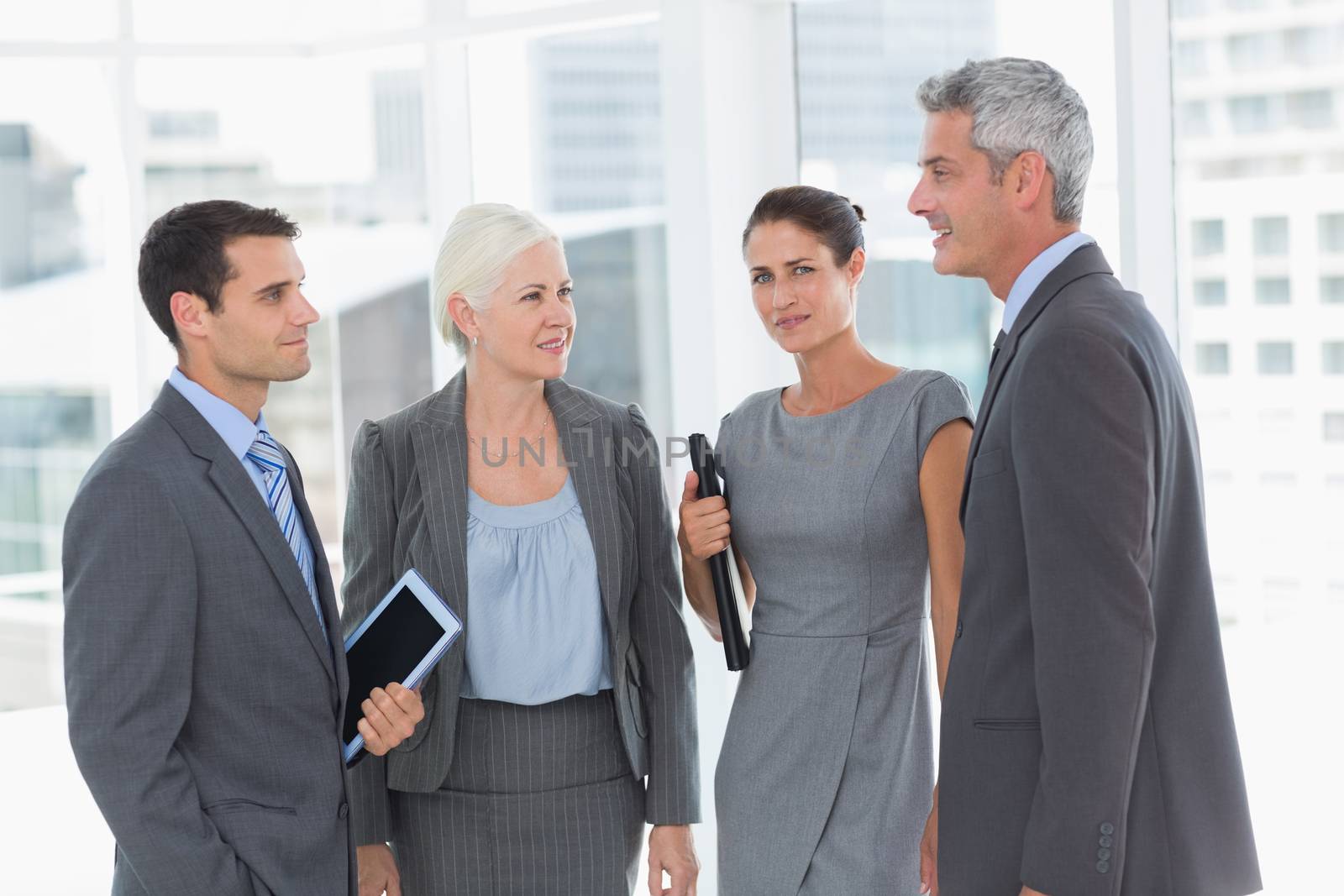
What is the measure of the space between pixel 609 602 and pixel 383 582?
0.37 meters

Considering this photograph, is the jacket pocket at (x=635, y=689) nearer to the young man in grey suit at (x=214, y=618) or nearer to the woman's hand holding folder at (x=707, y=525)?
the woman's hand holding folder at (x=707, y=525)

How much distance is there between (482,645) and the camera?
1.99m

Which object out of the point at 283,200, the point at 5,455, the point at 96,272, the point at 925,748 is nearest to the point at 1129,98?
the point at 925,748

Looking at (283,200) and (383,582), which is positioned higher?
(283,200)

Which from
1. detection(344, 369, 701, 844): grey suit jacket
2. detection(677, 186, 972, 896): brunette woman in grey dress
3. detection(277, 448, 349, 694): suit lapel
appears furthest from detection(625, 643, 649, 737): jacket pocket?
detection(277, 448, 349, 694): suit lapel

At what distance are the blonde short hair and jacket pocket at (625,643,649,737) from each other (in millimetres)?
613

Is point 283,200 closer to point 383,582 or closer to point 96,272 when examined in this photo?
point 96,272

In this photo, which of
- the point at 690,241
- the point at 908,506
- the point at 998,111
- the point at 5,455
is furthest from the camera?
the point at 5,455

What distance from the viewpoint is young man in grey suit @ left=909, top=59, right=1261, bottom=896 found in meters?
1.32

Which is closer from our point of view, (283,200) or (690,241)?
(690,241)

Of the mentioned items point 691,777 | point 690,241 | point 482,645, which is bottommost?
point 691,777

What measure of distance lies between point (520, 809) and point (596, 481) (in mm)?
533

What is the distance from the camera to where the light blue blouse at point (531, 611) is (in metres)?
1.98

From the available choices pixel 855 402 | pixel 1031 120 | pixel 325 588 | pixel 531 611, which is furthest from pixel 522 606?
pixel 1031 120
